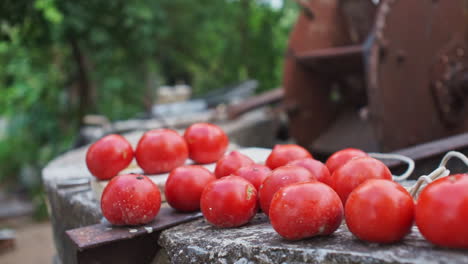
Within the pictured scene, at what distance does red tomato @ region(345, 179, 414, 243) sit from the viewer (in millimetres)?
1166

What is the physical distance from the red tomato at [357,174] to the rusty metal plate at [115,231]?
0.55m

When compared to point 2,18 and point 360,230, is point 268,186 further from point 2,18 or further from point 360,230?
point 2,18

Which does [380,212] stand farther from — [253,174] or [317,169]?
[253,174]

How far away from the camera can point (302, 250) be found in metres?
1.23

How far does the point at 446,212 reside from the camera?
3.55ft

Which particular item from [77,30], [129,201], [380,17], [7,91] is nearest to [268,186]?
[129,201]

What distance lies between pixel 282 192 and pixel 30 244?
6374mm

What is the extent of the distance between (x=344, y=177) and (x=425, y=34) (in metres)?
2.95

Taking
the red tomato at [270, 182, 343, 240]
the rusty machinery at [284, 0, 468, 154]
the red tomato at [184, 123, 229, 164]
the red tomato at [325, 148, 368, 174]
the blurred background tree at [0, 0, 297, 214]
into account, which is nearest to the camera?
the red tomato at [270, 182, 343, 240]

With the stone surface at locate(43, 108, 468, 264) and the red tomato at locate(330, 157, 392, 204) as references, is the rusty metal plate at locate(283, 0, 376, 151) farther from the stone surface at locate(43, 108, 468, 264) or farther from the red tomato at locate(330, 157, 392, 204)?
the red tomato at locate(330, 157, 392, 204)

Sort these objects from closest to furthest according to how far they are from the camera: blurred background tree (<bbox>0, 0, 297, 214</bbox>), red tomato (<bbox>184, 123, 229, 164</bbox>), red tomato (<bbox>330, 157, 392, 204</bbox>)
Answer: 1. red tomato (<bbox>330, 157, 392, 204</bbox>)
2. red tomato (<bbox>184, 123, 229, 164</bbox>)
3. blurred background tree (<bbox>0, 0, 297, 214</bbox>)

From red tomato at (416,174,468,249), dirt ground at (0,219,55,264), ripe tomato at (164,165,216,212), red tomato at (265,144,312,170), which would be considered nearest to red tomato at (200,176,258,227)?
ripe tomato at (164,165,216,212)

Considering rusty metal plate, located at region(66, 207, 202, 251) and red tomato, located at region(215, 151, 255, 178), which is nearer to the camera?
rusty metal plate, located at region(66, 207, 202, 251)

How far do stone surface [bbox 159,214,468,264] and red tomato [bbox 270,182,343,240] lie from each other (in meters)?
0.03
